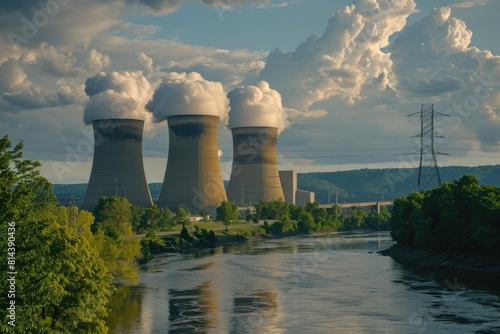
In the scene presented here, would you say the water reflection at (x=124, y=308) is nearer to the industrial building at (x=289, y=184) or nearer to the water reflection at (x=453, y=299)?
the water reflection at (x=453, y=299)

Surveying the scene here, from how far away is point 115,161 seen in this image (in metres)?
89.8

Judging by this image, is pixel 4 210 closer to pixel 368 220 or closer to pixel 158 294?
pixel 158 294

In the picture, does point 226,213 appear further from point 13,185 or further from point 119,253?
point 13,185

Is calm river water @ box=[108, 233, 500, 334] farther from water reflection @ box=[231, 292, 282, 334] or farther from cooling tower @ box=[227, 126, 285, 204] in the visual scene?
cooling tower @ box=[227, 126, 285, 204]

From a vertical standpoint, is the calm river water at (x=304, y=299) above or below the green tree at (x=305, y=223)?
below

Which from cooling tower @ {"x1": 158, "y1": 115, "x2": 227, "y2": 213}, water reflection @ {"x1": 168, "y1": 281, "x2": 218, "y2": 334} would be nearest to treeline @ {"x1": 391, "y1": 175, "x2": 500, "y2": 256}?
water reflection @ {"x1": 168, "y1": 281, "x2": 218, "y2": 334}

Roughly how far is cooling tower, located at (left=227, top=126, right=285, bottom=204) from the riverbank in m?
45.7

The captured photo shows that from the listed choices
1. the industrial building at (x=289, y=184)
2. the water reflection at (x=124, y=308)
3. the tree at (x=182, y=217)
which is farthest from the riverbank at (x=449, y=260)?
the industrial building at (x=289, y=184)

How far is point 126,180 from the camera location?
91.4m

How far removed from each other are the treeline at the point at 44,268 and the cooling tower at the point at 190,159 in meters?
47.4

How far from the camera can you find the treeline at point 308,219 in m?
114

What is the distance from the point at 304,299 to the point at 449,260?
Answer: 2043 cm

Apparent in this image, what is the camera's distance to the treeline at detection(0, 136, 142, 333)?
15.1 m

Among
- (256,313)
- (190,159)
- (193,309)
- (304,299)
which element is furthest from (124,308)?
(190,159)
